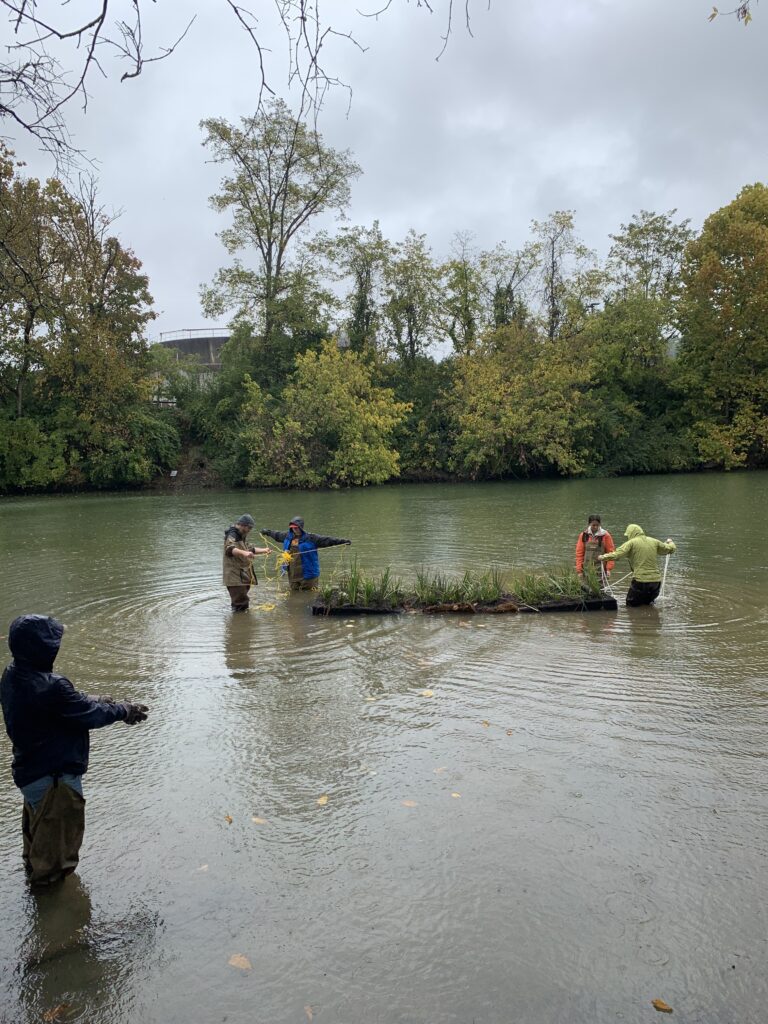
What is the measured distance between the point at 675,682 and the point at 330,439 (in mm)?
34826

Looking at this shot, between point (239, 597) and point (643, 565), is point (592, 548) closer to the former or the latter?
point (643, 565)

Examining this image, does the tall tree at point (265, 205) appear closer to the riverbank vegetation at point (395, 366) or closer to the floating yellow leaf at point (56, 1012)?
the riverbank vegetation at point (395, 366)

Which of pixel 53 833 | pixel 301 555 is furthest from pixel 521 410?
pixel 53 833

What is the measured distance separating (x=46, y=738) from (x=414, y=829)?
90.8 inches

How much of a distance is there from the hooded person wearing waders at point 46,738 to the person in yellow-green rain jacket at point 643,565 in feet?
27.8

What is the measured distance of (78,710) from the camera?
13.7 ft

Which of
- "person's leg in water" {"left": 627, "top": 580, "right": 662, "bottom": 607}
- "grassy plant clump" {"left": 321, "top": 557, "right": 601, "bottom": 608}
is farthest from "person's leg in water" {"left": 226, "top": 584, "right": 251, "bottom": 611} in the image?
"person's leg in water" {"left": 627, "top": 580, "right": 662, "bottom": 607}

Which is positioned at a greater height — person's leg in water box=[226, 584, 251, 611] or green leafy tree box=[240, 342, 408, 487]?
green leafy tree box=[240, 342, 408, 487]

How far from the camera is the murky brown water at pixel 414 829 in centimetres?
341

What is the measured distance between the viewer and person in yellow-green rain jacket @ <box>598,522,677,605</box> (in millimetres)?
10945

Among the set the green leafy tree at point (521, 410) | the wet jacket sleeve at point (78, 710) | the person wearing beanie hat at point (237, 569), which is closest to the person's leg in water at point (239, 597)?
the person wearing beanie hat at point (237, 569)

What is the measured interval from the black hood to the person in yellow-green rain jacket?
→ 8776 millimetres

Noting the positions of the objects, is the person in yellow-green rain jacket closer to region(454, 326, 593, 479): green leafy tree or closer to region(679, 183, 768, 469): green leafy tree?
region(454, 326, 593, 479): green leafy tree

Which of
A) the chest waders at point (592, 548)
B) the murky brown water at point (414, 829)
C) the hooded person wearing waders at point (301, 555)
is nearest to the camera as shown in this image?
the murky brown water at point (414, 829)
